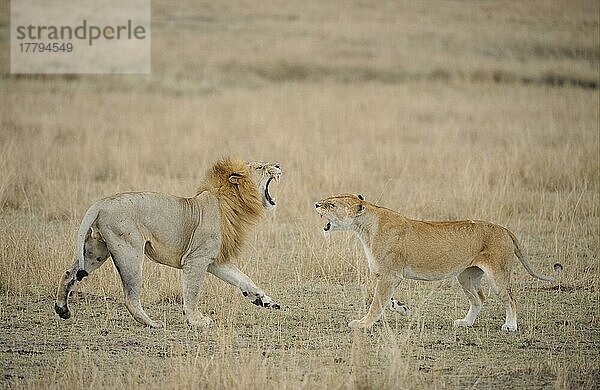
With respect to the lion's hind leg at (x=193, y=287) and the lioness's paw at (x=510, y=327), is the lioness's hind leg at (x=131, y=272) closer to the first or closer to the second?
the lion's hind leg at (x=193, y=287)

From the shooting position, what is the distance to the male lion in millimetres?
7051

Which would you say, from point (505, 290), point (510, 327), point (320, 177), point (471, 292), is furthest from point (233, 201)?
point (320, 177)

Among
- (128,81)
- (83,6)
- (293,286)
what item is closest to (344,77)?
(128,81)

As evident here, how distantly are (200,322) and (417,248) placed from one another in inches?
60.1

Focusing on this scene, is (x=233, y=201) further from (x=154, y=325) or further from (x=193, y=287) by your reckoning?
(x=154, y=325)

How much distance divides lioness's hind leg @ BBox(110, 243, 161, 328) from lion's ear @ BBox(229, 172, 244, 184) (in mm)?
930

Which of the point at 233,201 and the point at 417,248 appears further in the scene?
the point at 233,201

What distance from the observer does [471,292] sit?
758cm

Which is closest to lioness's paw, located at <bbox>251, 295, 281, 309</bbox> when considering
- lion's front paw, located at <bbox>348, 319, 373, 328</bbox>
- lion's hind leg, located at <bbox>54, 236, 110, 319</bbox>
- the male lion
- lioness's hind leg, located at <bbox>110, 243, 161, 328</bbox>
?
the male lion

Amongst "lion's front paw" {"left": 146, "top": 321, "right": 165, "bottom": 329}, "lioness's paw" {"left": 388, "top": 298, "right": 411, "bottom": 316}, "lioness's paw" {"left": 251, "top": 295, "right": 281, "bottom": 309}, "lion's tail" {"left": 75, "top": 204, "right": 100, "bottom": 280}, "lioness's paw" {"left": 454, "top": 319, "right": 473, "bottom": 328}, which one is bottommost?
"lioness's paw" {"left": 454, "top": 319, "right": 473, "bottom": 328}

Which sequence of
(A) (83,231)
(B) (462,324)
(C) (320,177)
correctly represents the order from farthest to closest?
(C) (320,177) < (B) (462,324) < (A) (83,231)

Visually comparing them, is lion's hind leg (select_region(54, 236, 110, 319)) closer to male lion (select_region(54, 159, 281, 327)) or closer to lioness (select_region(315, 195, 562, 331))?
male lion (select_region(54, 159, 281, 327))

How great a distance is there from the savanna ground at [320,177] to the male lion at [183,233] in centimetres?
22

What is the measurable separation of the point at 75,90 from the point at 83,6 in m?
7.76
